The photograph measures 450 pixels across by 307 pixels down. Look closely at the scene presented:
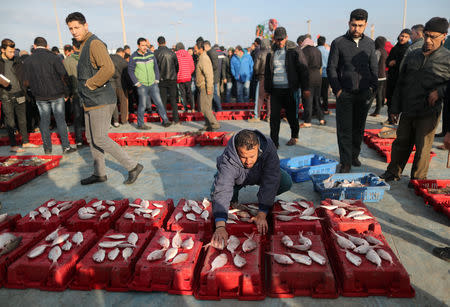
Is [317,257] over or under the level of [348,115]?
under

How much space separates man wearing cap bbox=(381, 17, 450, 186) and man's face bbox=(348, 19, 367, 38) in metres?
0.76

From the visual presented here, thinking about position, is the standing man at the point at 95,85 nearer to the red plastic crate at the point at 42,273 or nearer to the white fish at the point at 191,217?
the white fish at the point at 191,217

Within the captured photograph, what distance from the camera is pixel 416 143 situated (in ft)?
14.1

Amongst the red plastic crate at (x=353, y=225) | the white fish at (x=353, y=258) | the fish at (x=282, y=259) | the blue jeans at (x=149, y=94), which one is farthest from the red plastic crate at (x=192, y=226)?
the blue jeans at (x=149, y=94)

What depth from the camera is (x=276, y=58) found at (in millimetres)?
6043

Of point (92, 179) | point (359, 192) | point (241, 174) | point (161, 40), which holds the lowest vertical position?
point (92, 179)

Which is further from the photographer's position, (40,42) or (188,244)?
(40,42)

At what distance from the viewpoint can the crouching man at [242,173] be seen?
9.10 feet

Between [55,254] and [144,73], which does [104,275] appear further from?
[144,73]

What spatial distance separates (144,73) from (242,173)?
6.18m

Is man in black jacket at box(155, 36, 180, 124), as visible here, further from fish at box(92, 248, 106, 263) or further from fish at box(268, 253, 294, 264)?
fish at box(268, 253, 294, 264)

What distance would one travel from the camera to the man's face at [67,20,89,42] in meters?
4.18

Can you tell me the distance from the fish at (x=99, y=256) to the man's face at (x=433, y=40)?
14.8ft

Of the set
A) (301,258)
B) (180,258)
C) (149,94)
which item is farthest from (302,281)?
(149,94)
